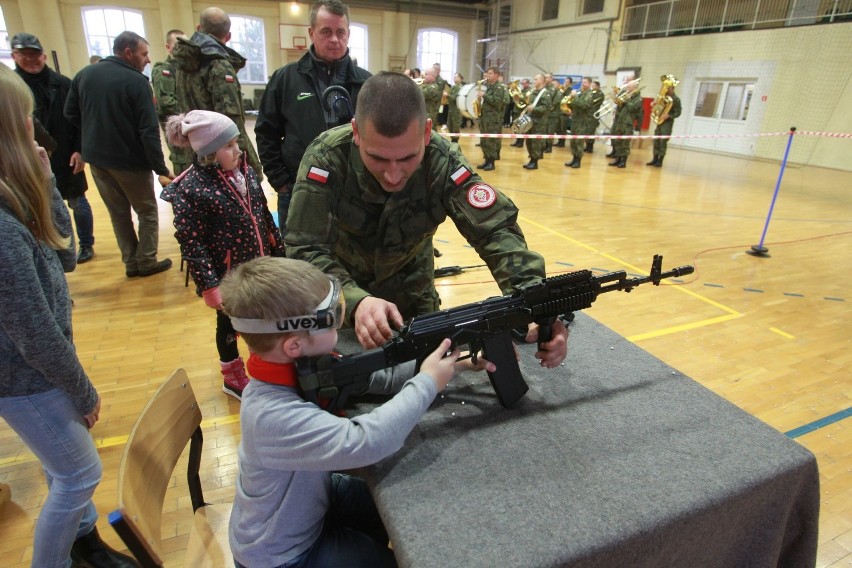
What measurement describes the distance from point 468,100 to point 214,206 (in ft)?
32.9

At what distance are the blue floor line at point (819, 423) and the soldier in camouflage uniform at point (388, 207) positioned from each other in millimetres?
1811

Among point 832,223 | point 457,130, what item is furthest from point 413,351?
point 457,130

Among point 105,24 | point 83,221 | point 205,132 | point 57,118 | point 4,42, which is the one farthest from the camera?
point 105,24

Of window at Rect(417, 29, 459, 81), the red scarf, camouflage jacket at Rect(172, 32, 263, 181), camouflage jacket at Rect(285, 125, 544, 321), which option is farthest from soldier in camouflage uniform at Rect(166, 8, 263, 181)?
window at Rect(417, 29, 459, 81)

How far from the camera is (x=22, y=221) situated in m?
1.21

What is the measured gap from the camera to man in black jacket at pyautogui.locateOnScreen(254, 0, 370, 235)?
279 cm

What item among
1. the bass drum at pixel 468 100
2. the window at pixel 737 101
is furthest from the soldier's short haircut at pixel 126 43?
the window at pixel 737 101

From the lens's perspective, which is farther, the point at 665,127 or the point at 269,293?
the point at 665,127

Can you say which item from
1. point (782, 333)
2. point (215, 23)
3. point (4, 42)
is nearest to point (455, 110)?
point (215, 23)

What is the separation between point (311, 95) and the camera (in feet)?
9.48

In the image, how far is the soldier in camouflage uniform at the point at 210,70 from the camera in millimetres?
3451

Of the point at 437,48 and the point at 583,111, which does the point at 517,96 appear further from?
the point at 437,48

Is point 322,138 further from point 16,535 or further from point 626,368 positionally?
point 16,535

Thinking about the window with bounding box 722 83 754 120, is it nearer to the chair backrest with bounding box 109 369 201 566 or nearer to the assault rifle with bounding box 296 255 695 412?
the assault rifle with bounding box 296 255 695 412
